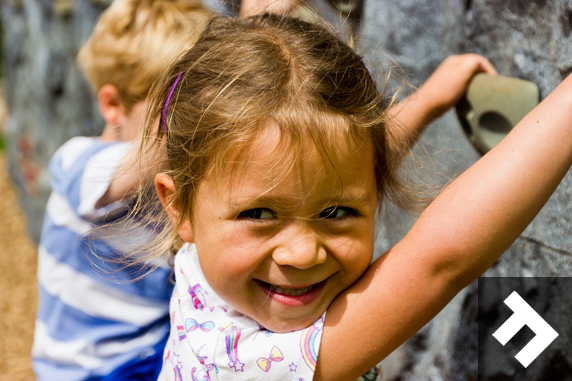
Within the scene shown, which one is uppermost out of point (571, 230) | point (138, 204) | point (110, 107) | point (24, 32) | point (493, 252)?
point (493, 252)

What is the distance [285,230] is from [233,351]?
0.30 meters

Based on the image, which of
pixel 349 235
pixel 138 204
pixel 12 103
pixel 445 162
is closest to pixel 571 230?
pixel 445 162

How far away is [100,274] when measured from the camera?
1720mm

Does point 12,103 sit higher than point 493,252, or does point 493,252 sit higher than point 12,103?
→ point 493,252

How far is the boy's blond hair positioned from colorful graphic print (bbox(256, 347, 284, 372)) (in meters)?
1.20

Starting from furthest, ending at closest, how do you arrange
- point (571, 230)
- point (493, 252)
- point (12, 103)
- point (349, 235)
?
point (12, 103) < point (571, 230) < point (349, 235) < point (493, 252)

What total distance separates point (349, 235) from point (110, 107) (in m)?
1.41

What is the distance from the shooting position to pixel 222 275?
3.37 ft

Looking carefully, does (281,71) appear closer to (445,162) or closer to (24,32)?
(445,162)

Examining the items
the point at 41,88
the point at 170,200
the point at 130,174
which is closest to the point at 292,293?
the point at 170,200

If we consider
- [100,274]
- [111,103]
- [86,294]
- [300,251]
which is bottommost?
[86,294]

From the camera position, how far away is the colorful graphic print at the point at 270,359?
3.36ft

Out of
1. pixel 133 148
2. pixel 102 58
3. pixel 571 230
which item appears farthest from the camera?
pixel 102 58

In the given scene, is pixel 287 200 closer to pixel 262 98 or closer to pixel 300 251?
pixel 300 251
